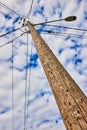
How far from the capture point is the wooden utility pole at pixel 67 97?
Answer: 2.45 m

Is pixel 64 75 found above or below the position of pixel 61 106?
above

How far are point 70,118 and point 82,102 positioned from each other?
0.78ft

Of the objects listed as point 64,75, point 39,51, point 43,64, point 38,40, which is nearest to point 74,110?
point 64,75

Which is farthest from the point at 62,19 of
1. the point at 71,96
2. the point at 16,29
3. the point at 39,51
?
the point at 71,96

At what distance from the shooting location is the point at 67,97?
282 centimetres

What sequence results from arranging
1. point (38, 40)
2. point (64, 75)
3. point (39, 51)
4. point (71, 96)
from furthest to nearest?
point (38, 40) < point (39, 51) < point (64, 75) < point (71, 96)

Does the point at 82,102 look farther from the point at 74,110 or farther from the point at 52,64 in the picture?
the point at 52,64

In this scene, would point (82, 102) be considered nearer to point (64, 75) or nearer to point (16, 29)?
point (64, 75)

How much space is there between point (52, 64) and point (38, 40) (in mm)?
1495

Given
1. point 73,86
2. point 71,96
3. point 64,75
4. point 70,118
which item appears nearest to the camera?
point 70,118

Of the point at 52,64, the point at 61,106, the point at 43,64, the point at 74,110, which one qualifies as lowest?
the point at 74,110

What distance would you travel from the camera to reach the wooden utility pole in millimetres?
2447

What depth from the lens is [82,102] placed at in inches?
103

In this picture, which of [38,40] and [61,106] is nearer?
[61,106]
